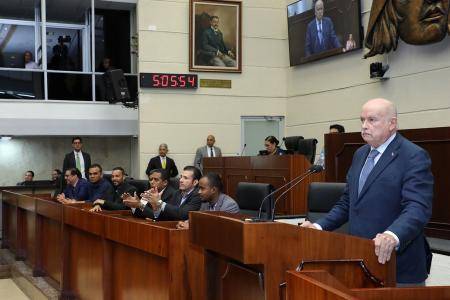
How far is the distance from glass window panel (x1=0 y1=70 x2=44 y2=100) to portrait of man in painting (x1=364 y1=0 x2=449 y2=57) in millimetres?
6324

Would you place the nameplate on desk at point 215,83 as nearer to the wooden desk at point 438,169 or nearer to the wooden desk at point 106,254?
the wooden desk at point 106,254

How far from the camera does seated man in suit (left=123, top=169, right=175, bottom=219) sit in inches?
188

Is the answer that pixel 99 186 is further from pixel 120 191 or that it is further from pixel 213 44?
pixel 213 44

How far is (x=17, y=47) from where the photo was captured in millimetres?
12453

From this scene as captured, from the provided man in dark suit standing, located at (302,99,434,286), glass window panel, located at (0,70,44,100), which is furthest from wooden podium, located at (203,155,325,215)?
man in dark suit standing, located at (302,99,434,286)

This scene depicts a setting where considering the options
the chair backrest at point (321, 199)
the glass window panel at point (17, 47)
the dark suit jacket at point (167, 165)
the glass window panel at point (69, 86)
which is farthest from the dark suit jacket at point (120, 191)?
the glass window panel at point (17, 47)

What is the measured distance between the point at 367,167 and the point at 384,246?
1.57 feet

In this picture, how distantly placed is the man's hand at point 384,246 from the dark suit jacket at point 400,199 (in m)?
0.13

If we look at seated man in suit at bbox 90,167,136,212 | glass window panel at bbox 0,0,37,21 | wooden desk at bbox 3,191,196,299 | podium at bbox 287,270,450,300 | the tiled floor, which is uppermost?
glass window panel at bbox 0,0,37,21

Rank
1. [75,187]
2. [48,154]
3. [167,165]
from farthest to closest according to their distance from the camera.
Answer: [48,154] → [167,165] → [75,187]

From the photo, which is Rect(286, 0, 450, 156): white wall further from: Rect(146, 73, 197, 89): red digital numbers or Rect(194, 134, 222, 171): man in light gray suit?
Rect(146, 73, 197, 89): red digital numbers

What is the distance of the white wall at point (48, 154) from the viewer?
12.0 meters

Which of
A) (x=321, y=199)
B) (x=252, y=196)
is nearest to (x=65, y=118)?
(x=252, y=196)

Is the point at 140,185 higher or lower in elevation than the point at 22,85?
lower
